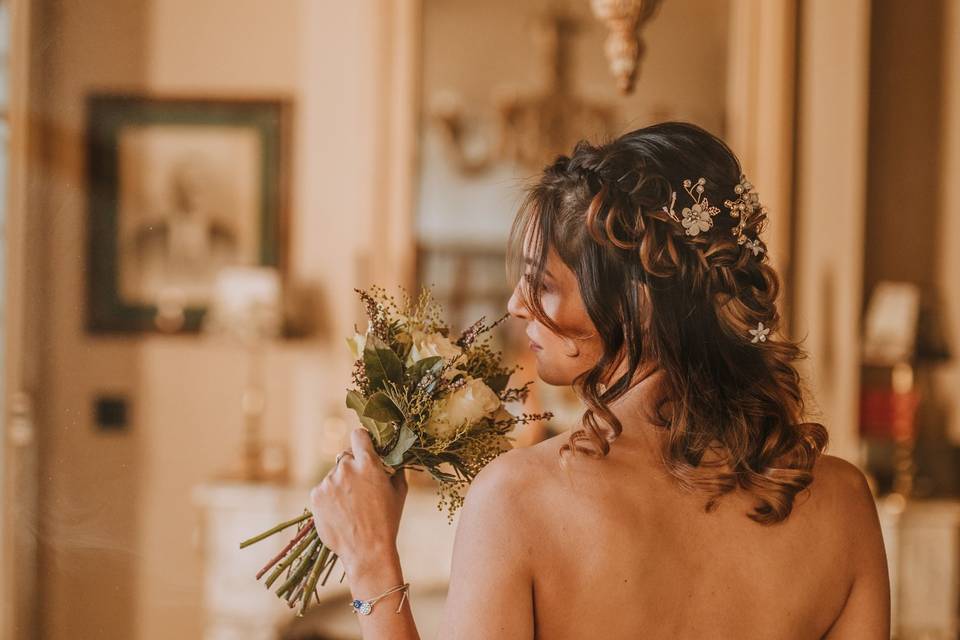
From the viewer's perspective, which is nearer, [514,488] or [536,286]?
[514,488]

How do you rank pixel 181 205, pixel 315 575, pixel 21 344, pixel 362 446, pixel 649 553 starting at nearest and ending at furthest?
pixel 649 553
pixel 362 446
pixel 315 575
pixel 21 344
pixel 181 205

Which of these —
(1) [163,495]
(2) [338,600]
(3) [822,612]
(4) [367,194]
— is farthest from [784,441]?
(1) [163,495]

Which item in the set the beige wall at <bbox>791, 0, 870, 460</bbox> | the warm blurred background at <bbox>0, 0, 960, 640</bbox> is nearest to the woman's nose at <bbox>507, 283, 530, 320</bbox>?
the warm blurred background at <bbox>0, 0, 960, 640</bbox>

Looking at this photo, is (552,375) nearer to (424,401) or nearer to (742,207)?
(424,401)

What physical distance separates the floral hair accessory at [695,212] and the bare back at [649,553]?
0.81 feet

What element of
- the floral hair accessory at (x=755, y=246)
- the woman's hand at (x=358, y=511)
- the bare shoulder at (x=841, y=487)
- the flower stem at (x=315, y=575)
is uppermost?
the floral hair accessory at (x=755, y=246)

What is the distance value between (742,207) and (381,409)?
0.53 m

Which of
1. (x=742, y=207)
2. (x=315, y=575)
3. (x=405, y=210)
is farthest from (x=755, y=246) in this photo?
(x=405, y=210)

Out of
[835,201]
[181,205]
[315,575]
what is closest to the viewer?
[315,575]

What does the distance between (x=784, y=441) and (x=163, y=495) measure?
3.14m

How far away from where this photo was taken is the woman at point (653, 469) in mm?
1040

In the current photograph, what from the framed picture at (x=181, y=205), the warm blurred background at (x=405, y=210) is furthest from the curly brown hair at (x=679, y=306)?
the framed picture at (x=181, y=205)

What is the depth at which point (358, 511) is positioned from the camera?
122cm

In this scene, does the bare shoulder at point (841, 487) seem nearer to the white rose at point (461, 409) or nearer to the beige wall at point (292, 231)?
the white rose at point (461, 409)
